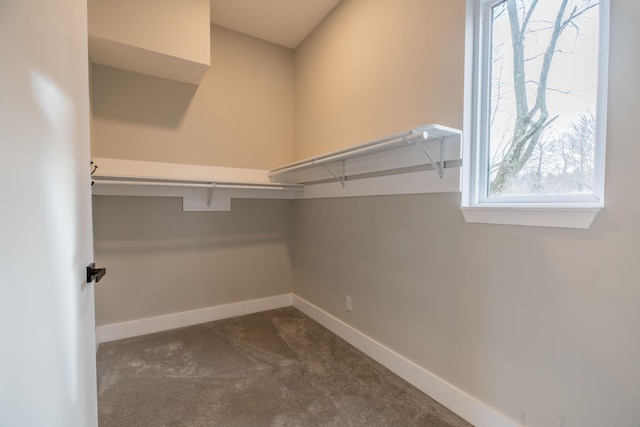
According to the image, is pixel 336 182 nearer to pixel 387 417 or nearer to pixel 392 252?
pixel 392 252

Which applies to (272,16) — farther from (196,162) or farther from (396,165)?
(396,165)

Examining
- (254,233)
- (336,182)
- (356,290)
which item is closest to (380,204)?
(336,182)

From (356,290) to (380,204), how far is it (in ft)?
2.37

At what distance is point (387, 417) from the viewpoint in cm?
150

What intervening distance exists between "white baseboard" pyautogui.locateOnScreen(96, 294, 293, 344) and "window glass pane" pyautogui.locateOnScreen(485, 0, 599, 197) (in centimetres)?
237

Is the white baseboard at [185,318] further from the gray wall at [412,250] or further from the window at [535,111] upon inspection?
the window at [535,111]

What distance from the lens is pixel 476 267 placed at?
1.46 meters

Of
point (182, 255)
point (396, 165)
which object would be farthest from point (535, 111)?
point (182, 255)

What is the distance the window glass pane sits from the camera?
1.15 meters

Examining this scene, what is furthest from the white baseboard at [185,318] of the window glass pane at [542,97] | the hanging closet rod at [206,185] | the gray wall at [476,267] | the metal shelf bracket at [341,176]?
the window glass pane at [542,97]

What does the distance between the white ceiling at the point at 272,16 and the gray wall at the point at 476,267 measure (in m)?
0.16

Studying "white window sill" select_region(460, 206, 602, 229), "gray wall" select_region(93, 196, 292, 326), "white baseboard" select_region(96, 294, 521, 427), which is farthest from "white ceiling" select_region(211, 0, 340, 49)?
"white baseboard" select_region(96, 294, 521, 427)

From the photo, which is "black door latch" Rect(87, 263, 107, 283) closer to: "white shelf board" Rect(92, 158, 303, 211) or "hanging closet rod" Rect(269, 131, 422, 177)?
"white shelf board" Rect(92, 158, 303, 211)

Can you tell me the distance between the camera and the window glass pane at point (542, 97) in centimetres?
115
